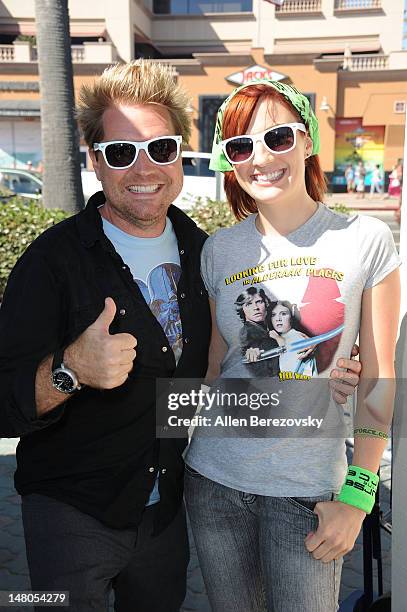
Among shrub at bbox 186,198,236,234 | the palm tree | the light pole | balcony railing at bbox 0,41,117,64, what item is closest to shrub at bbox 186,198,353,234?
shrub at bbox 186,198,236,234

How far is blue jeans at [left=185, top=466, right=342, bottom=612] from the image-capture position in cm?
179

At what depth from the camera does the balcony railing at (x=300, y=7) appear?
3316 centimetres

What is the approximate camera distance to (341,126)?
30922 mm

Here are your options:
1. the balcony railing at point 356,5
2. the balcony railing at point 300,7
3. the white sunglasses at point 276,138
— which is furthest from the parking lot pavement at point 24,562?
the balcony railing at point 356,5

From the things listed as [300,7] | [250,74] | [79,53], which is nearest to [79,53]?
[79,53]

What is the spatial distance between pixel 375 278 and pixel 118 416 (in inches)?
38.0

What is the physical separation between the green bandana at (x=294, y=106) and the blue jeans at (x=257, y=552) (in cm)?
110

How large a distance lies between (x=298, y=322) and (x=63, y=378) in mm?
749

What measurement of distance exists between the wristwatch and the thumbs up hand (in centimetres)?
1

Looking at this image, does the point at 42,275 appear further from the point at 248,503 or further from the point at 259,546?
the point at 259,546

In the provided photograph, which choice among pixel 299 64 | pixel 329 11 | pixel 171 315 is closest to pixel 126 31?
pixel 299 64

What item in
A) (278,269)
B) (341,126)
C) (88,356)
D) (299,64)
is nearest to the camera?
(88,356)

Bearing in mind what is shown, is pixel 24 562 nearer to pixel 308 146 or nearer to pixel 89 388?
pixel 89 388

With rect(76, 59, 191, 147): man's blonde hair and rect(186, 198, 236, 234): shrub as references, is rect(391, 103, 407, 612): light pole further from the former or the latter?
rect(186, 198, 236, 234): shrub
